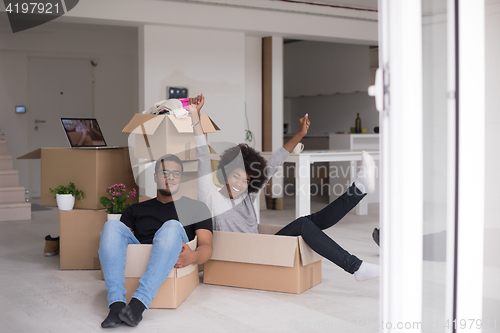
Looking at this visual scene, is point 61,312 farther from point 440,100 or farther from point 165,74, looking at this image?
point 165,74

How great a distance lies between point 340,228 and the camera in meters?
4.30

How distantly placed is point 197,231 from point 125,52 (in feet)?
18.2

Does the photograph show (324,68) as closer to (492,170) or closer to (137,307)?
(137,307)

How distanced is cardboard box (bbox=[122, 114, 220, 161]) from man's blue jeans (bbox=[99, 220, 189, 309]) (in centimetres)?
65

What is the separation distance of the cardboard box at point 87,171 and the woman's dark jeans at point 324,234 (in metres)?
1.08

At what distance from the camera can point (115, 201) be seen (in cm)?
281

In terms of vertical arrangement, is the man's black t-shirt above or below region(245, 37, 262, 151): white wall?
below

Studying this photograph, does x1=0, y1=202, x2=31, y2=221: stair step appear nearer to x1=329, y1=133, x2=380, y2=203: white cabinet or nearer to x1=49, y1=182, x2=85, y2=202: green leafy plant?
x1=49, y1=182, x2=85, y2=202: green leafy plant

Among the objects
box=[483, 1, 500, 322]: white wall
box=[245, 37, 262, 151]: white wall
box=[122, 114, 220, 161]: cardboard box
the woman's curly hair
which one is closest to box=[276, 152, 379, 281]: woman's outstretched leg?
the woman's curly hair

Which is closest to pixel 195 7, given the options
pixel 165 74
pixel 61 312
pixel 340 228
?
pixel 165 74

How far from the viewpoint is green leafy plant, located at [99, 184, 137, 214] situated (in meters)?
2.80

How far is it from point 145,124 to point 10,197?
3156 millimetres

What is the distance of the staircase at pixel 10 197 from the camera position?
16.2 feet

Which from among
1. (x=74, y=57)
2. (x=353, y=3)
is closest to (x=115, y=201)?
(x=353, y=3)
